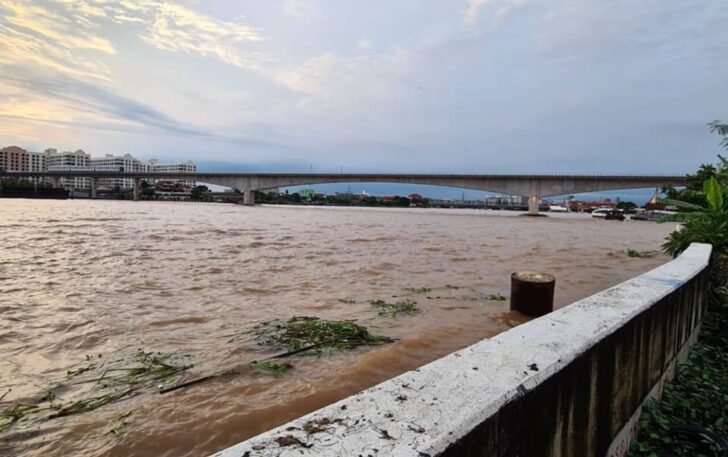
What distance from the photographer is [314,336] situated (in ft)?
17.6

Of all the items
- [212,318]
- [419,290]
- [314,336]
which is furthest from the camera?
[419,290]

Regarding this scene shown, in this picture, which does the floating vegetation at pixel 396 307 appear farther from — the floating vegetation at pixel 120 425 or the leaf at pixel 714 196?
the leaf at pixel 714 196

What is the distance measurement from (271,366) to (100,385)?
1599mm

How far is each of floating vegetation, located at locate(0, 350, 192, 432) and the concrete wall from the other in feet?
10.6

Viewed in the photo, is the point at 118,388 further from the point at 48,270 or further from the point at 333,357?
the point at 48,270

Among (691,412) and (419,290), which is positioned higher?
(691,412)

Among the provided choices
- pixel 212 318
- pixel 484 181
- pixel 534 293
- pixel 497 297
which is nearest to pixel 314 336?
pixel 212 318

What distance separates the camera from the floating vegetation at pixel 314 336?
5066mm

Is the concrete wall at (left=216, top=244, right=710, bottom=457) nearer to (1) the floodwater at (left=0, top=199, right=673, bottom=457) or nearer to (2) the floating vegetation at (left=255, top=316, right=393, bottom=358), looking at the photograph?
(1) the floodwater at (left=0, top=199, right=673, bottom=457)

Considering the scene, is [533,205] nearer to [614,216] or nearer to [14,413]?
[614,216]

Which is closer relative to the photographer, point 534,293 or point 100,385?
point 100,385

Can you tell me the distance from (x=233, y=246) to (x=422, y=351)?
12124mm

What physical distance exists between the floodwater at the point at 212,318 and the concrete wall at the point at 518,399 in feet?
7.15

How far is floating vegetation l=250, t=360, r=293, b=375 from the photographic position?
4391 millimetres
